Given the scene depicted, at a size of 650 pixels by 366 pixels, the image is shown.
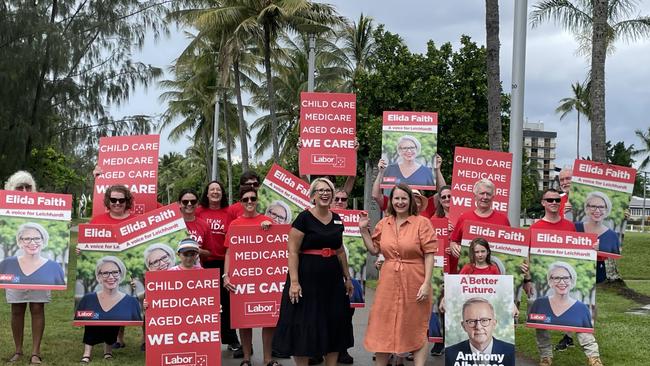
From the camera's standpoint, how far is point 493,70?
1448 centimetres

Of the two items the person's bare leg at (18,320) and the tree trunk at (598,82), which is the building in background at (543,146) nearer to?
the tree trunk at (598,82)

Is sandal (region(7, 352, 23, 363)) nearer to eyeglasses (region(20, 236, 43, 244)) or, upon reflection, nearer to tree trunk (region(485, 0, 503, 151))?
eyeglasses (region(20, 236, 43, 244))

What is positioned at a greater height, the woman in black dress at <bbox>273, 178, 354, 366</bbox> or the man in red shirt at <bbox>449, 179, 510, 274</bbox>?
the man in red shirt at <bbox>449, 179, 510, 274</bbox>

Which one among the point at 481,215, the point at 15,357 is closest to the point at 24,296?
A: the point at 15,357

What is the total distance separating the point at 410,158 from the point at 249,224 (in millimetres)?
2232

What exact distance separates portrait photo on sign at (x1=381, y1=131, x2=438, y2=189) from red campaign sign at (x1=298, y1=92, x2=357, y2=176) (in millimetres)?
691

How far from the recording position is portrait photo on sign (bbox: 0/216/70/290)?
8148mm

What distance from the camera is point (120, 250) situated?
8414 millimetres

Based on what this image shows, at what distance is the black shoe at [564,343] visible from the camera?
9625 mm

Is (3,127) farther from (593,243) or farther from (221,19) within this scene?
(593,243)

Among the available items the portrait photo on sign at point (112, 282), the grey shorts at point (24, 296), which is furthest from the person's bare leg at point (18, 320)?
the portrait photo on sign at point (112, 282)

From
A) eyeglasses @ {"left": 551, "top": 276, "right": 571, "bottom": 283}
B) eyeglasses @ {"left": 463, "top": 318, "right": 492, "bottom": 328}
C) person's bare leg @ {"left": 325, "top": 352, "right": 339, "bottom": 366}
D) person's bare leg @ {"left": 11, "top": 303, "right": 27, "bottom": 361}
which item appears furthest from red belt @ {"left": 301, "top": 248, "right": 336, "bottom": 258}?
person's bare leg @ {"left": 11, "top": 303, "right": 27, "bottom": 361}

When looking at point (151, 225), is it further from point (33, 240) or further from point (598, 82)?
point (598, 82)

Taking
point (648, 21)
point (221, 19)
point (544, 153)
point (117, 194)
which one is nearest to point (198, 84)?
point (221, 19)
